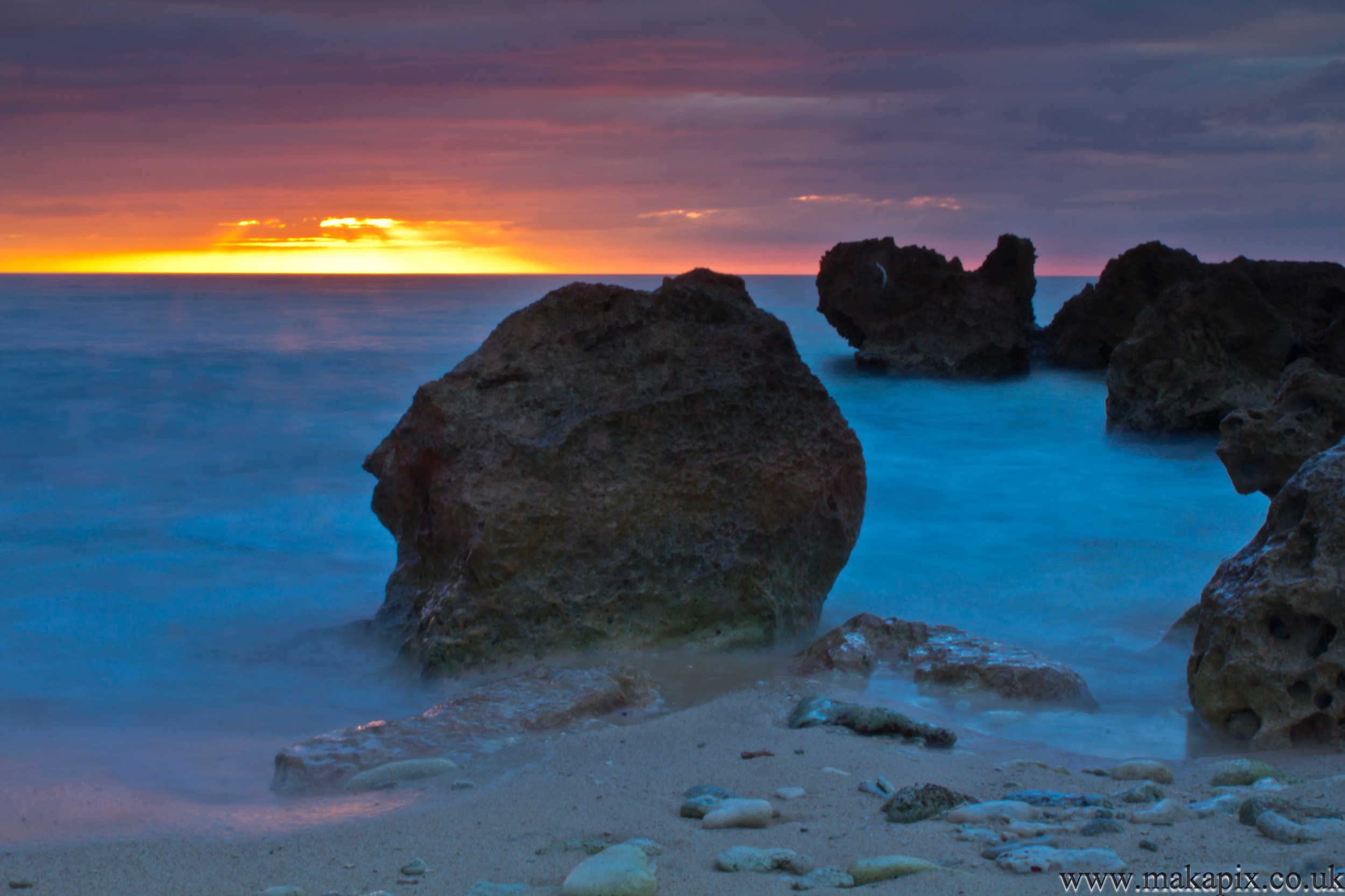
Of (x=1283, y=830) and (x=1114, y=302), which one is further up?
(x=1114, y=302)

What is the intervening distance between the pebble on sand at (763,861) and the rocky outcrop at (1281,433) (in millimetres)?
4714

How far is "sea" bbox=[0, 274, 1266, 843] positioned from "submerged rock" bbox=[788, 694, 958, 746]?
50 cm

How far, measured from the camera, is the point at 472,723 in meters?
3.95

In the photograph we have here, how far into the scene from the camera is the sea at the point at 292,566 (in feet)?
13.9

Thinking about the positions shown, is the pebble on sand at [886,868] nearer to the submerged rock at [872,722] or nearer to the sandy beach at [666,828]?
the sandy beach at [666,828]

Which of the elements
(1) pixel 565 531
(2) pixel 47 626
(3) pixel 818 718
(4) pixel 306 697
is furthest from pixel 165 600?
(3) pixel 818 718

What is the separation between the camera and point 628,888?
2.34 m

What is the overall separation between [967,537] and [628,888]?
7059 millimetres

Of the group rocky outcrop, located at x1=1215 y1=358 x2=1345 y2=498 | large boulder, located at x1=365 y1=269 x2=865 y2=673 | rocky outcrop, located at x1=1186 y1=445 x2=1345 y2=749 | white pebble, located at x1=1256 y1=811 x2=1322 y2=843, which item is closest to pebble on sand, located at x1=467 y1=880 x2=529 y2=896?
white pebble, located at x1=1256 y1=811 x2=1322 y2=843

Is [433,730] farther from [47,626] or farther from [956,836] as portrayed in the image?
[47,626]

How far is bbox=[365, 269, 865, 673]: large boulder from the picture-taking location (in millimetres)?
4969

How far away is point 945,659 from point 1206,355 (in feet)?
36.0

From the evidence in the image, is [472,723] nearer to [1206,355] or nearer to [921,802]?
[921,802]

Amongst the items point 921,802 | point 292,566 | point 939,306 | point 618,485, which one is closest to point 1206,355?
point 939,306
